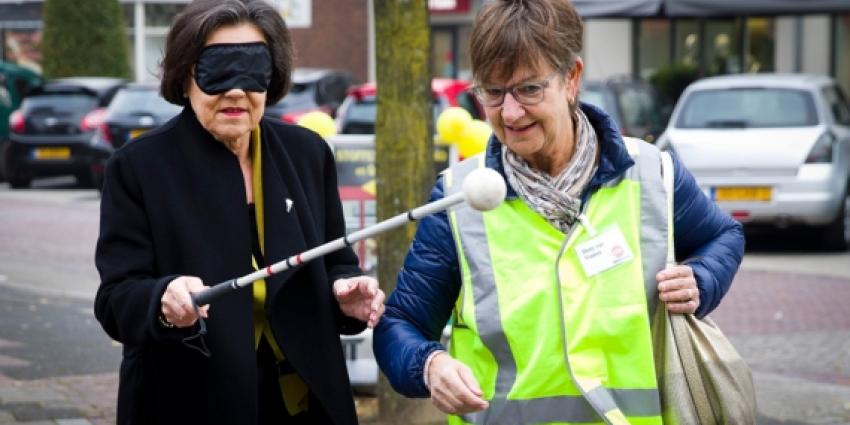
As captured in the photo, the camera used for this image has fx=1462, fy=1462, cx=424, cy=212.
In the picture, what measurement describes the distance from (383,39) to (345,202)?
6.03 feet

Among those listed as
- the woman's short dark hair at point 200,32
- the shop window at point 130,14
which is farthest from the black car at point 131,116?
the shop window at point 130,14

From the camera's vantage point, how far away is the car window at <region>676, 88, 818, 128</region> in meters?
14.4

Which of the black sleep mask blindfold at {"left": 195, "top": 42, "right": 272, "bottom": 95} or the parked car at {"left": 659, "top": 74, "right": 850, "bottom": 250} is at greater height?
the black sleep mask blindfold at {"left": 195, "top": 42, "right": 272, "bottom": 95}

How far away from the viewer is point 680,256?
322 cm

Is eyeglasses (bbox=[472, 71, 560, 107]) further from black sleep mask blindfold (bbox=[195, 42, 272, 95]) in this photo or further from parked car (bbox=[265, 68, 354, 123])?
parked car (bbox=[265, 68, 354, 123])

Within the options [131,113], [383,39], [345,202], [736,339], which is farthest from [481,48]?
[131,113]

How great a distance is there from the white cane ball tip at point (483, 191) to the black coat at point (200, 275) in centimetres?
73

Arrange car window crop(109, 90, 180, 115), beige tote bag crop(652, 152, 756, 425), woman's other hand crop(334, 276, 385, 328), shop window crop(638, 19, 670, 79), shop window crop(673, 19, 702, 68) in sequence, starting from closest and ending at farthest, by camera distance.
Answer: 1. beige tote bag crop(652, 152, 756, 425)
2. woman's other hand crop(334, 276, 385, 328)
3. car window crop(109, 90, 180, 115)
4. shop window crop(673, 19, 702, 68)
5. shop window crop(638, 19, 670, 79)

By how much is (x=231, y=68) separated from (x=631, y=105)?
16018 millimetres

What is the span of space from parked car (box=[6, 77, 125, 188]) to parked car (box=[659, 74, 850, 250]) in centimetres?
1113

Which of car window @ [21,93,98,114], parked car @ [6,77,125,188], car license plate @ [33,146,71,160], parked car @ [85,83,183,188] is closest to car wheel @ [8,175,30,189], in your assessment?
parked car @ [6,77,125,188]

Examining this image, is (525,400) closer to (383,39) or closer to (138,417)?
(138,417)

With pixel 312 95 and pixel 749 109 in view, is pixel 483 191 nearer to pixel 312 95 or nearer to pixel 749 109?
pixel 749 109

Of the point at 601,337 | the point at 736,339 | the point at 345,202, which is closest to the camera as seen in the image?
the point at 601,337
